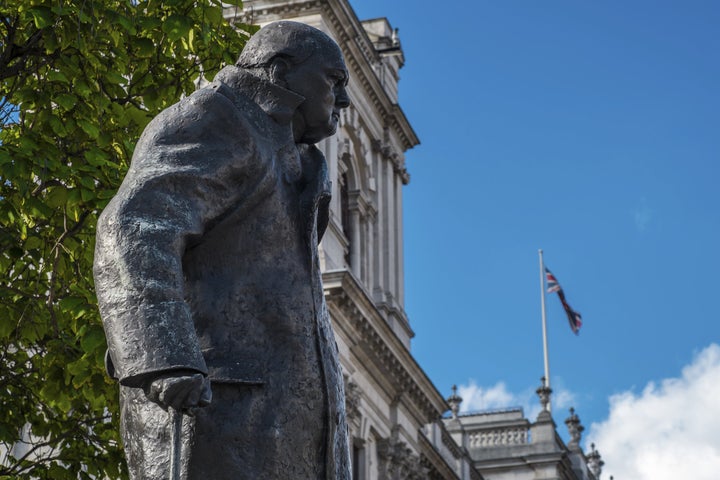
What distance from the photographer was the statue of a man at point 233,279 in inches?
153

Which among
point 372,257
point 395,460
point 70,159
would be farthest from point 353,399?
point 70,159

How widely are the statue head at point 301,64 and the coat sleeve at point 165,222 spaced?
17cm

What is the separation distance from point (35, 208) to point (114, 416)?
6.52ft

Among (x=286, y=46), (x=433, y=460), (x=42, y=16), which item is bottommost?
(x=286, y=46)

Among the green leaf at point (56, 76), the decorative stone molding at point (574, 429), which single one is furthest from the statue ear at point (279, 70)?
the decorative stone molding at point (574, 429)

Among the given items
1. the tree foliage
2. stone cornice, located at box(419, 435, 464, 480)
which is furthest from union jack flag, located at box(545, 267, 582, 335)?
the tree foliage

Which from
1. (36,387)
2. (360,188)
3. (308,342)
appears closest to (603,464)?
(360,188)

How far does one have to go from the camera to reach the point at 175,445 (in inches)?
157

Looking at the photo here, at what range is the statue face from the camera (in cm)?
454

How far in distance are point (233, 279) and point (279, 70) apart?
26.7 inches

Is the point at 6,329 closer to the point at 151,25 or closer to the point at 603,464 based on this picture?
the point at 151,25

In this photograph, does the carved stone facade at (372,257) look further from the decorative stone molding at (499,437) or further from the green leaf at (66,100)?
the green leaf at (66,100)

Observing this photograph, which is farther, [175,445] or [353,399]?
[353,399]

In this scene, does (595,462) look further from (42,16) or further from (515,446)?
(42,16)
